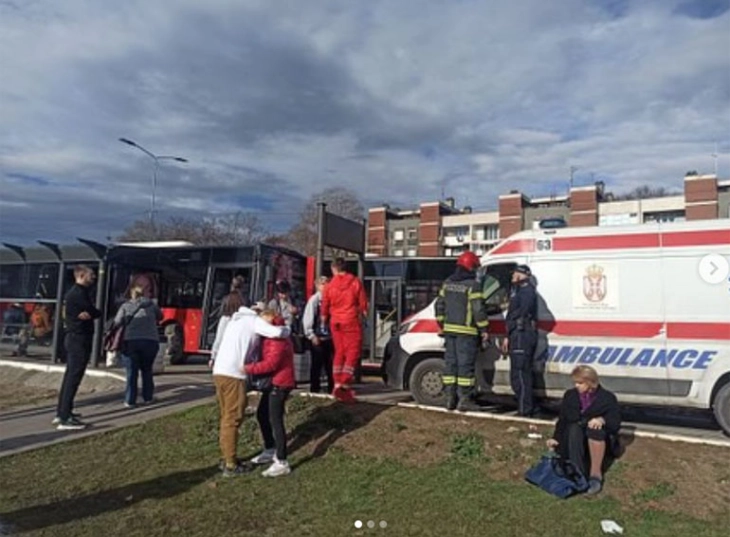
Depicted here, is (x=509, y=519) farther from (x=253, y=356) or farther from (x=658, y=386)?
(x=658, y=386)

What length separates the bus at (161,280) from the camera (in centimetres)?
1593

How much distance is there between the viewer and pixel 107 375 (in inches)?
492

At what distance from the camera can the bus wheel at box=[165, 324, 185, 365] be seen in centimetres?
1716

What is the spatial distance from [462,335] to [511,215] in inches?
2964

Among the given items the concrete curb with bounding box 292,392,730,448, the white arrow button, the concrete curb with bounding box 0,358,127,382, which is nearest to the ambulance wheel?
the concrete curb with bounding box 292,392,730,448

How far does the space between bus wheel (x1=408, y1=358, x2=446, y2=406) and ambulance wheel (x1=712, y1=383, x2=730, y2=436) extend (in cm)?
340

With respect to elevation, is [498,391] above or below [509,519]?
above

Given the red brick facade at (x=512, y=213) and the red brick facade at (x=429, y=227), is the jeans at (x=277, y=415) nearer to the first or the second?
the red brick facade at (x=512, y=213)

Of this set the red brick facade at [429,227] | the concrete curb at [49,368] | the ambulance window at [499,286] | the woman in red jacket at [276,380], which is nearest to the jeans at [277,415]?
the woman in red jacket at [276,380]

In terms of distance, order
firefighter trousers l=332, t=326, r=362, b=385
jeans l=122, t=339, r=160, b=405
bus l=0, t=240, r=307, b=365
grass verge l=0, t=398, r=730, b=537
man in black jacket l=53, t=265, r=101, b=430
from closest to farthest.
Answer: grass verge l=0, t=398, r=730, b=537
man in black jacket l=53, t=265, r=101, b=430
firefighter trousers l=332, t=326, r=362, b=385
jeans l=122, t=339, r=160, b=405
bus l=0, t=240, r=307, b=365

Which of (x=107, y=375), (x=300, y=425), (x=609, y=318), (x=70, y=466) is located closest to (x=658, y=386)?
(x=609, y=318)

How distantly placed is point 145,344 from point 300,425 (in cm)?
328

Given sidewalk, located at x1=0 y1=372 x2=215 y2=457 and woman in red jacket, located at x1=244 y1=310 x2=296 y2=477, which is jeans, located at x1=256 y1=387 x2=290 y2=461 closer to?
woman in red jacket, located at x1=244 y1=310 x2=296 y2=477

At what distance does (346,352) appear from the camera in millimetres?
9180
